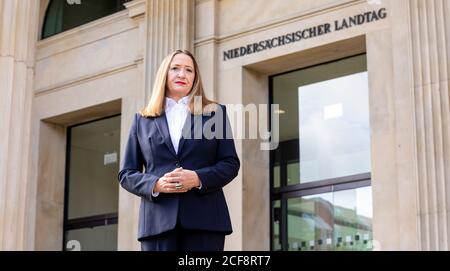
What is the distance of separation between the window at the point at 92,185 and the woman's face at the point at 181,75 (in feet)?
33.2

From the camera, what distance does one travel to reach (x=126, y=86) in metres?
14.6

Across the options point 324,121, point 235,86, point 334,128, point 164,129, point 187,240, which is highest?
point 235,86

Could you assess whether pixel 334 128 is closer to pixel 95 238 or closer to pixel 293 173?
pixel 293 173

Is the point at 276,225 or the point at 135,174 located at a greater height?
the point at 276,225

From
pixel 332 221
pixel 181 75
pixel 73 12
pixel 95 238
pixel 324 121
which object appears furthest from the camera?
pixel 73 12


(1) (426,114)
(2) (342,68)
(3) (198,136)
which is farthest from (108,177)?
(3) (198,136)

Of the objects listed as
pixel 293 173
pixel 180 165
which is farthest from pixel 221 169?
pixel 293 173

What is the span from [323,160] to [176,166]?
7935 millimetres

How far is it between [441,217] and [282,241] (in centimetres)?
319

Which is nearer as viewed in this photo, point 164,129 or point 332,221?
point 164,129

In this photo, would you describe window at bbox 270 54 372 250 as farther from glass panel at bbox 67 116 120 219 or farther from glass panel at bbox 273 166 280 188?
glass panel at bbox 67 116 120 219

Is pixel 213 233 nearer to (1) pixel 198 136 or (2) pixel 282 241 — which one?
(1) pixel 198 136

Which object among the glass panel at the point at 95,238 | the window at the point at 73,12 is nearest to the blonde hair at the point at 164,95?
the glass panel at the point at 95,238

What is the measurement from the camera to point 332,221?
40.5 ft
